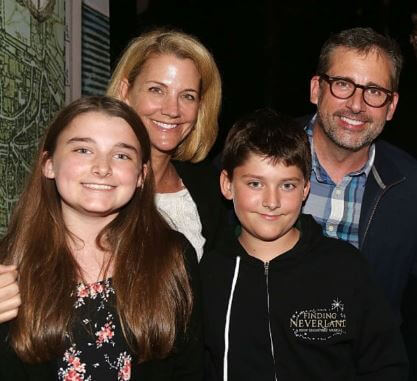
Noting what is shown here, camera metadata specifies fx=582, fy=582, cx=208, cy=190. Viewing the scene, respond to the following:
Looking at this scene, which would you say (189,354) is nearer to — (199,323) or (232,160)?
(199,323)

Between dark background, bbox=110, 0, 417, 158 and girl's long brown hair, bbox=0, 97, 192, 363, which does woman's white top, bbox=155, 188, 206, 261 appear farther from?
dark background, bbox=110, 0, 417, 158

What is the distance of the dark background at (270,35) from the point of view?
6.79m

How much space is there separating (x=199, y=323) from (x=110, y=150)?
0.75 m

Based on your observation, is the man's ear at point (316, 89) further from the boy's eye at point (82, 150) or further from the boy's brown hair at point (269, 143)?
the boy's eye at point (82, 150)

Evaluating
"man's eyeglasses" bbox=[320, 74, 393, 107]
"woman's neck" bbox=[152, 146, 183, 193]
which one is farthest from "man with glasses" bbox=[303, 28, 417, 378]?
"woman's neck" bbox=[152, 146, 183, 193]

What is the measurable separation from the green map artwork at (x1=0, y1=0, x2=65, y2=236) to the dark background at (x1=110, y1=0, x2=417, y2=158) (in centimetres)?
342

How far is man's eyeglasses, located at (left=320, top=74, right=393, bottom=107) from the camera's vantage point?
2.82 metres

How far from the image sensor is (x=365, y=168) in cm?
288

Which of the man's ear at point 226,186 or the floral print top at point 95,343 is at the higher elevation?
the man's ear at point 226,186

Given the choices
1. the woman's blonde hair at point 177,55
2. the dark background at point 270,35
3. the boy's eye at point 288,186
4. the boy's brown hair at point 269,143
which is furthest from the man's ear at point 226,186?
the dark background at point 270,35

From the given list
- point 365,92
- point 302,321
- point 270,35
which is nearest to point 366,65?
point 365,92

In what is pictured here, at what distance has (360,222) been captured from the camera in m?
2.78

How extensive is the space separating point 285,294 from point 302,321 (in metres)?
0.12

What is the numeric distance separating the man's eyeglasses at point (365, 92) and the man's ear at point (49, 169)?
56.1 inches
